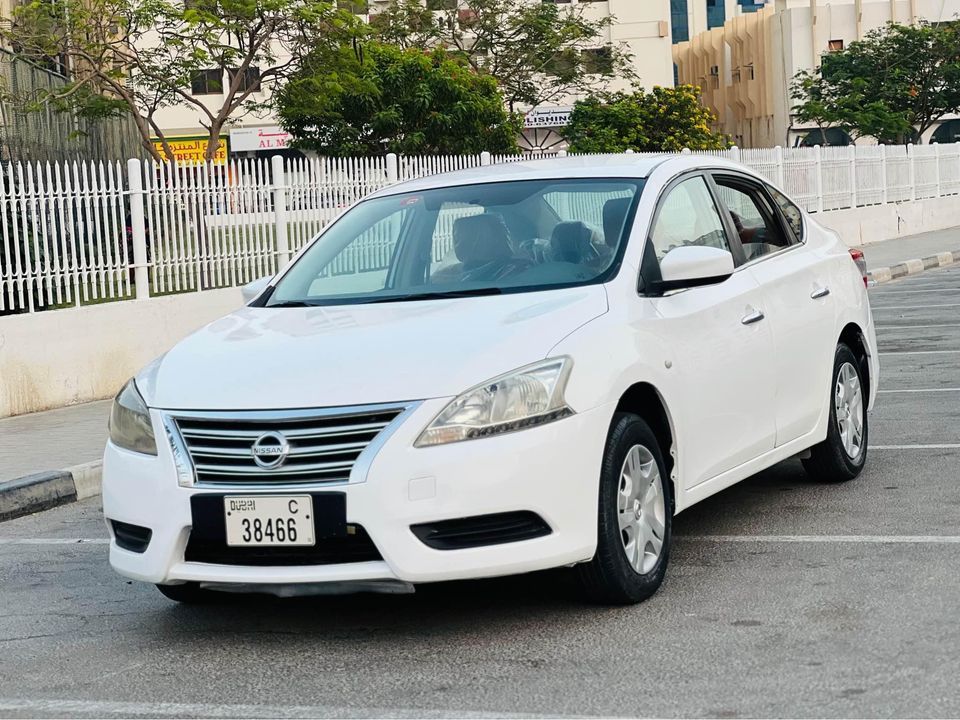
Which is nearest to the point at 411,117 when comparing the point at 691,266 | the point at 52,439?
the point at 52,439

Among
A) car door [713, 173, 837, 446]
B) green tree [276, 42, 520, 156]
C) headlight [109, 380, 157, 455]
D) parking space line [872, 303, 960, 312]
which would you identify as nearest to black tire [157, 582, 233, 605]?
headlight [109, 380, 157, 455]

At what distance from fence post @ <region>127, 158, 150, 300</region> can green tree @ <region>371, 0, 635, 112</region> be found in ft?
134

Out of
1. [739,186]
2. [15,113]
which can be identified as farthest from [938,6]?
[739,186]

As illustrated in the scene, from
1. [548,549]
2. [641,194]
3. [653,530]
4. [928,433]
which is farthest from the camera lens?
[928,433]

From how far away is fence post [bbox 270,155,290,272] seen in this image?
15305 mm

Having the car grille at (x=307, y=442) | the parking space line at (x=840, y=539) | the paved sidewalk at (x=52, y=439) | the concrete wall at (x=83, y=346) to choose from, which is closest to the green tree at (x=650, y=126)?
the concrete wall at (x=83, y=346)

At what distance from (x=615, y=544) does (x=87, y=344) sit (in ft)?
27.4

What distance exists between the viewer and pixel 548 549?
5.00 metres

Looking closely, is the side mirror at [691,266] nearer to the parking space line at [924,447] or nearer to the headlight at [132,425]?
the headlight at [132,425]

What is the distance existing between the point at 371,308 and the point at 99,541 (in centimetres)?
242

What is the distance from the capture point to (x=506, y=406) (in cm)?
497

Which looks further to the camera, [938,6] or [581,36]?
[938,6]

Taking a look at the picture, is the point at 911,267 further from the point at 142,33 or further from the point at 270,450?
the point at 270,450

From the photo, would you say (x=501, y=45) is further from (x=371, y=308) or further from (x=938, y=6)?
(x=371, y=308)
